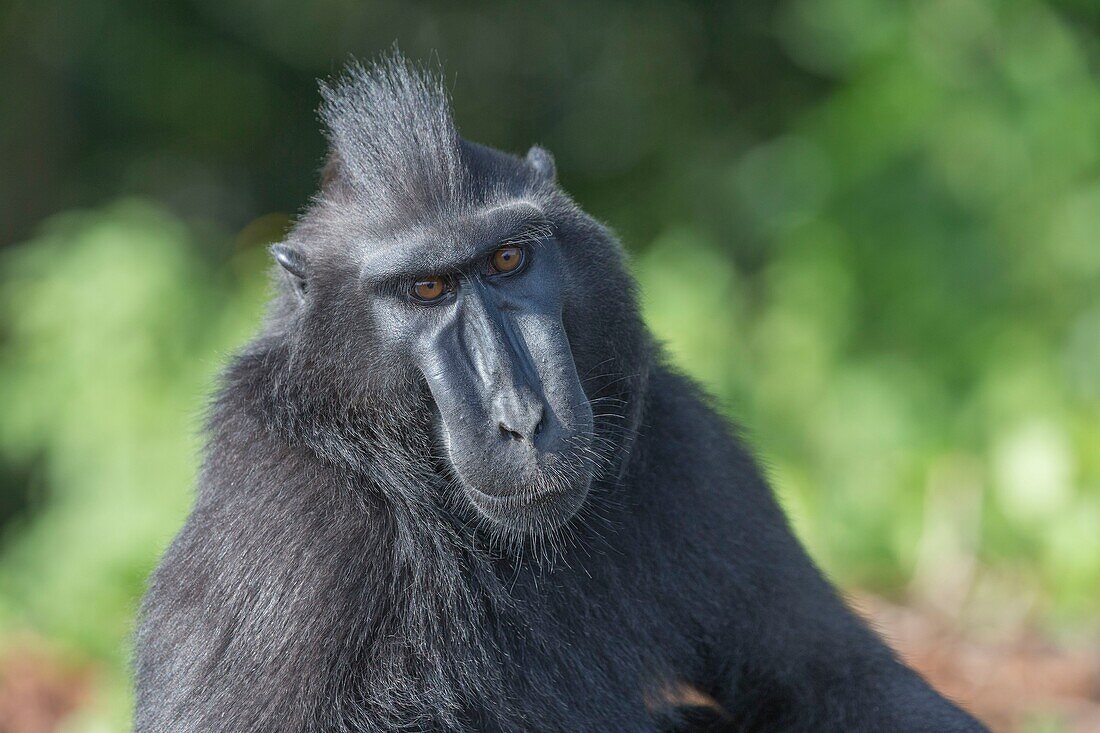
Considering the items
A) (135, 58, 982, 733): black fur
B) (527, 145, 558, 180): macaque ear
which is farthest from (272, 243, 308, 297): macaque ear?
(527, 145, 558, 180): macaque ear

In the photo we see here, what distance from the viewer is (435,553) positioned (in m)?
3.41

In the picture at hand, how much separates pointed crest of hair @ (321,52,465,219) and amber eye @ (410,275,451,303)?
0.22m

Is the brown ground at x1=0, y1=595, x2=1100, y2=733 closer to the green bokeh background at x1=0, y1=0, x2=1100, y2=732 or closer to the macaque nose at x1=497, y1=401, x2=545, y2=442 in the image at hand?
the green bokeh background at x1=0, y1=0, x2=1100, y2=732

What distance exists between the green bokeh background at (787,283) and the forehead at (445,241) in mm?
2673

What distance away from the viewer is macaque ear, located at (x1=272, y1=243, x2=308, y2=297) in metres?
3.60

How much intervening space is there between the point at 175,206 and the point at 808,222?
5.63 m

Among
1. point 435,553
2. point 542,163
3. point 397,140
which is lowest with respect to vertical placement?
point 435,553

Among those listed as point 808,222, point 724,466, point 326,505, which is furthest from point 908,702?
point 808,222

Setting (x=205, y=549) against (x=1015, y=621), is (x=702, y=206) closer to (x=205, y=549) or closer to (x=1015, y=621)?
(x=1015, y=621)

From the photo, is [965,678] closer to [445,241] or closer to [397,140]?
[445,241]

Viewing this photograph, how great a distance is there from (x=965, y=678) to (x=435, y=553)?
3.64 metres

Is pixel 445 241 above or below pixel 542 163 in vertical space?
below

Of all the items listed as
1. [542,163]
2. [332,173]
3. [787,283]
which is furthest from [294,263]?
[787,283]

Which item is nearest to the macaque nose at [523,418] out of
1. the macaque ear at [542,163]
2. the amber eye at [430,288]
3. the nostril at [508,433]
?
the nostril at [508,433]
